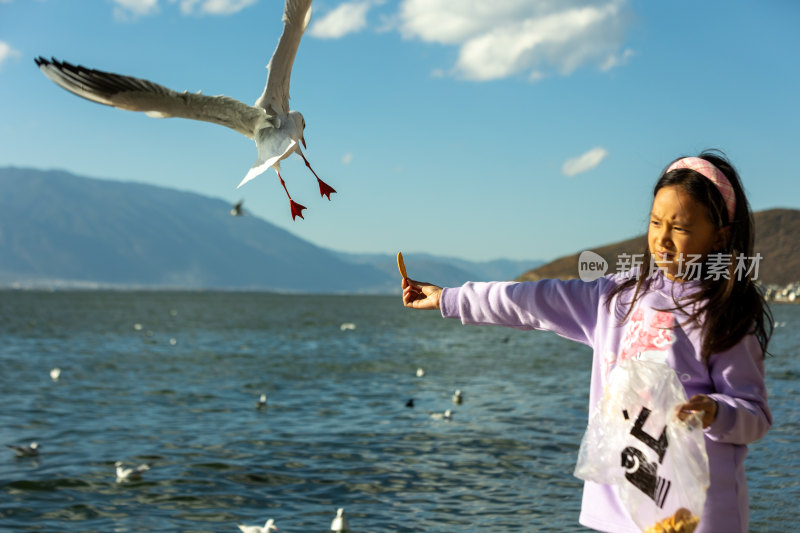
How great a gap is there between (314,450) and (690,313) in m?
9.92

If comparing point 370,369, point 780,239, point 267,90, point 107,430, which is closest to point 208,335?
point 370,369

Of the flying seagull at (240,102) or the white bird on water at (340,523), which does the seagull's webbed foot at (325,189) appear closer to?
the flying seagull at (240,102)

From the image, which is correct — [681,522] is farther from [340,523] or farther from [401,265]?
[340,523]

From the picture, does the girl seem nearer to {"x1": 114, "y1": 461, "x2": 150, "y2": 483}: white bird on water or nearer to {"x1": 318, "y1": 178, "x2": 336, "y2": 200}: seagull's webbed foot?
{"x1": 318, "y1": 178, "x2": 336, "y2": 200}: seagull's webbed foot

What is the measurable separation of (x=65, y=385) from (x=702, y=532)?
21.7m

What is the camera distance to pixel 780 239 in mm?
9172

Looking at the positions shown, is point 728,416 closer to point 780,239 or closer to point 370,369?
point 780,239

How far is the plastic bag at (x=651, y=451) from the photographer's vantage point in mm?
2283

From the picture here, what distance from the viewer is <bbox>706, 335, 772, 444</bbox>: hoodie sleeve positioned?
7.55ft

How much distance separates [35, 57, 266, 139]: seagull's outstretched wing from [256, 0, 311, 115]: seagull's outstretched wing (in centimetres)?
9

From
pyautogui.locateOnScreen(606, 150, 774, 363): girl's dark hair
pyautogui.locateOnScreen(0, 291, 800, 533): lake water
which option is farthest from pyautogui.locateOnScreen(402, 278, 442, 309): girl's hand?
pyautogui.locateOnScreen(0, 291, 800, 533): lake water

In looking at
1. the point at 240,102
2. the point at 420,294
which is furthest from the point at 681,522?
the point at 240,102

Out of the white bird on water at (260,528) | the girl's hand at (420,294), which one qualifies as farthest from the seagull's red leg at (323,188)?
the white bird on water at (260,528)

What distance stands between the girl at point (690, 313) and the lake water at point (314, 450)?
19.1 feet
